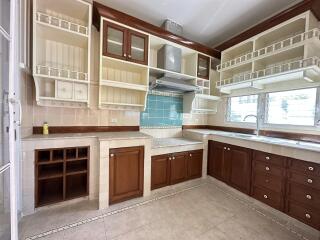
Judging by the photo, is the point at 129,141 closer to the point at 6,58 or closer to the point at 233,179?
the point at 6,58

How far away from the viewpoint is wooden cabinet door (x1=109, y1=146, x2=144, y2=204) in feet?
6.30

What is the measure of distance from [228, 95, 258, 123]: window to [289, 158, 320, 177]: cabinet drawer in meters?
1.13

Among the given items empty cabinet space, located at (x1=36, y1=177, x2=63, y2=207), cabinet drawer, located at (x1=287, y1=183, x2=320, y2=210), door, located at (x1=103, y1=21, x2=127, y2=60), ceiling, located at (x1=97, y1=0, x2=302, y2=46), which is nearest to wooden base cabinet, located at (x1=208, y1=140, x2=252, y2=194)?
cabinet drawer, located at (x1=287, y1=183, x2=320, y2=210)

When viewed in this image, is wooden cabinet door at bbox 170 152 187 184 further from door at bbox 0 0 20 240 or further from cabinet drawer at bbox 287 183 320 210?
door at bbox 0 0 20 240

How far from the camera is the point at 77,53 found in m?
2.15

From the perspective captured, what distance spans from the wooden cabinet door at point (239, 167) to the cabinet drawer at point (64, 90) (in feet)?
7.92

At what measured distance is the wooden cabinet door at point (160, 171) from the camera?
2285mm

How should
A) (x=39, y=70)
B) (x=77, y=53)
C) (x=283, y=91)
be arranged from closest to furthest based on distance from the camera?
(x=39, y=70)
(x=77, y=53)
(x=283, y=91)

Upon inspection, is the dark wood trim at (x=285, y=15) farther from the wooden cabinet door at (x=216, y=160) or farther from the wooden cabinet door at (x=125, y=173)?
the wooden cabinet door at (x=125, y=173)

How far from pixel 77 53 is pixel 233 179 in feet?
9.70

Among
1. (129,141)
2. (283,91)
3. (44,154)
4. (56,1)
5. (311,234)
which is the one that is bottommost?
(311,234)

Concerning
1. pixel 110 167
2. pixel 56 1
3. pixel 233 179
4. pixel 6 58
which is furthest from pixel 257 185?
pixel 56 1

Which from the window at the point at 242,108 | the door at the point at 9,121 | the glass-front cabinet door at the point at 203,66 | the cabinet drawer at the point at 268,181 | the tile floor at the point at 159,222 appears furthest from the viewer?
the glass-front cabinet door at the point at 203,66

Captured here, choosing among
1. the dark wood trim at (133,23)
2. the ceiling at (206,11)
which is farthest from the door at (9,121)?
the ceiling at (206,11)
